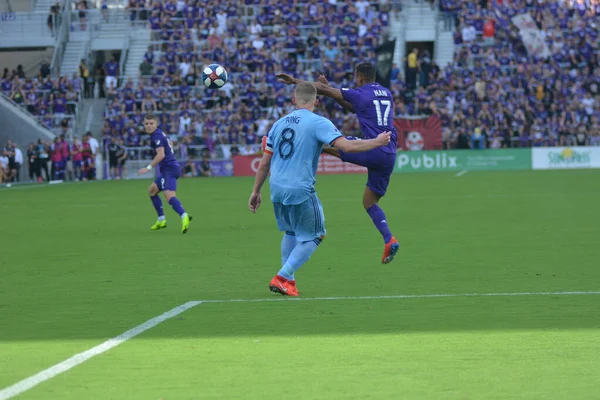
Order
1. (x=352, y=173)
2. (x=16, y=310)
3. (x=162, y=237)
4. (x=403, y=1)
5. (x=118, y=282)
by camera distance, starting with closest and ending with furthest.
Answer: (x=16, y=310), (x=118, y=282), (x=162, y=237), (x=352, y=173), (x=403, y=1)

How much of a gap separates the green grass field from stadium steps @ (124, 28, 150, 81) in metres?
30.7

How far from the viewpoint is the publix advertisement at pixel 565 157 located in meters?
45.2

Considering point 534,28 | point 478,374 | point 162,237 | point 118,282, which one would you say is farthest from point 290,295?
point 534,28

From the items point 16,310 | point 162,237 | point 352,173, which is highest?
point 16,310

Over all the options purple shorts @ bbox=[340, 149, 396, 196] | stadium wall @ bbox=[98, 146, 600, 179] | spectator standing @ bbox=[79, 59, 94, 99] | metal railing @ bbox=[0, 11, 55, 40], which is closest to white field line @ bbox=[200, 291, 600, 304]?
purple shorts @ bbox=[340, 149, 396, 196]

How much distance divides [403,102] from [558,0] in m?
9.71

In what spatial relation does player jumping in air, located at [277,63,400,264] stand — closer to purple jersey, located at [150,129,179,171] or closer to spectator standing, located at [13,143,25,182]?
purple jersey, located at [150,129,179,171]

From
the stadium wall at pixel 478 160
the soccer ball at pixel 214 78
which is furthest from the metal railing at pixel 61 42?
the soccer ball at pixel 214 78

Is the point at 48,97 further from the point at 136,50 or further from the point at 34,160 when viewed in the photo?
the point at 34,160

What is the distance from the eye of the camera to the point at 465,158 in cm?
4591

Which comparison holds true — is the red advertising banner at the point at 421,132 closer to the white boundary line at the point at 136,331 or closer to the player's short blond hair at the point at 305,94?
the white boundary line at the point at 136,331

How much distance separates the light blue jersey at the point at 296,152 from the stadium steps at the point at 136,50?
136ft

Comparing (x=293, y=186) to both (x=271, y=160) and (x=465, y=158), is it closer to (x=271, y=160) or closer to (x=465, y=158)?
(x=271, y=160)

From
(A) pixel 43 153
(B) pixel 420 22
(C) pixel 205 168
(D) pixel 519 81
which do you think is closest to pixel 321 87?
(A) pixel 43 153
